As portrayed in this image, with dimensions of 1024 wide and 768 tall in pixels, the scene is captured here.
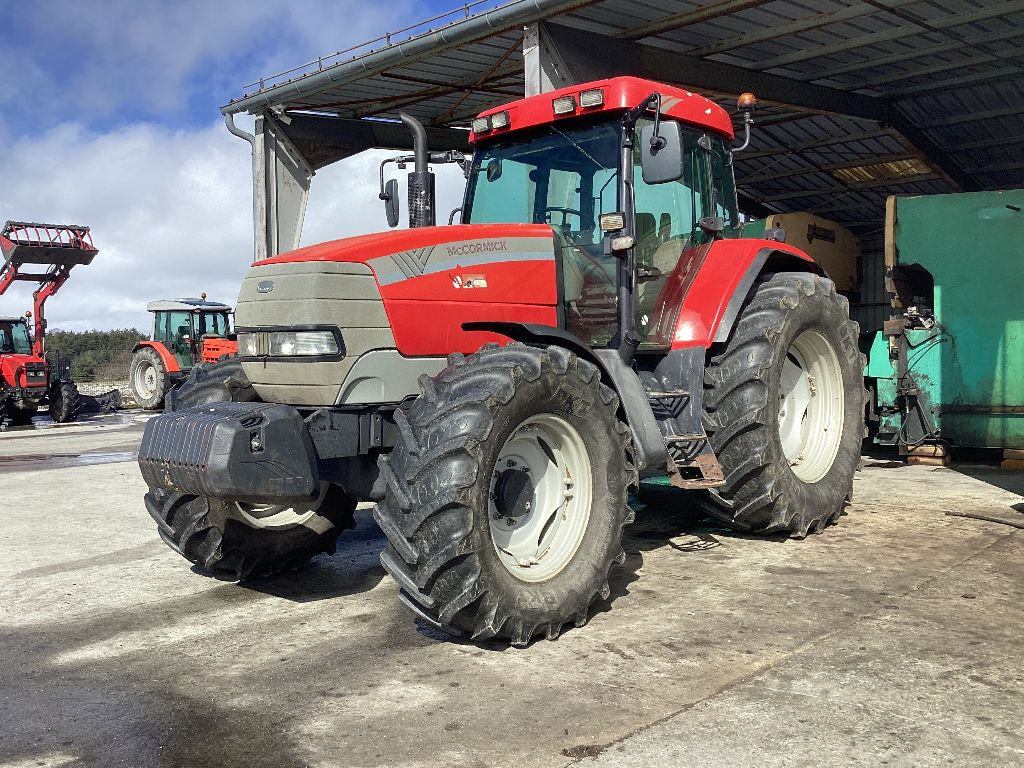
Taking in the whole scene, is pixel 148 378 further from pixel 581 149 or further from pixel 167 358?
pixel 581 149

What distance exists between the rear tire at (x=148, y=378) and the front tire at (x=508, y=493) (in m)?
17.1

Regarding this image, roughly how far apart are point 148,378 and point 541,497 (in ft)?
58.8

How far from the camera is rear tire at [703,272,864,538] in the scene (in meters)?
5.10

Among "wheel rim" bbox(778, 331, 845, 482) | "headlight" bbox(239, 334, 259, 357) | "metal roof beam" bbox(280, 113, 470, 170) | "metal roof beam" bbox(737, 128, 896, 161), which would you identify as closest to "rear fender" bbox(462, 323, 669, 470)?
"headlight" bbox(239, 334, 259, 357)

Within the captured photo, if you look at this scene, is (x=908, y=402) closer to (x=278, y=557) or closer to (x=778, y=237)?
(x=778, y=237)

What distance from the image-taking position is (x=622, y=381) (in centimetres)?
460

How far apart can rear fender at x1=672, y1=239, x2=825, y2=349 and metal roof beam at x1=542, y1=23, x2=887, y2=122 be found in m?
4.66

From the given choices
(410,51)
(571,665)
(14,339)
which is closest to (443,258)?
(571,665)

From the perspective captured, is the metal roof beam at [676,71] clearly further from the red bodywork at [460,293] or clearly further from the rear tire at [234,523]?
the rear tire at [234,523]

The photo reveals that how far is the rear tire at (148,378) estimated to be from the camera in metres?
19.9

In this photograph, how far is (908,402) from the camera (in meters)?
8.52

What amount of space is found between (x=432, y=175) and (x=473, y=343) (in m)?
1.30

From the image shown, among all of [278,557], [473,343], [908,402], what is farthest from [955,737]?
[908,402]

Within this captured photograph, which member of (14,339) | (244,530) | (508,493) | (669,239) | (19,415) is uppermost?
(669,239)
